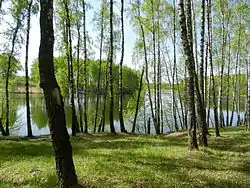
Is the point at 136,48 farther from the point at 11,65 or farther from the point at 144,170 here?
the point at 144,170

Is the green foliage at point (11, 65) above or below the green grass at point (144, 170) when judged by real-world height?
above

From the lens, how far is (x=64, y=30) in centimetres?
2477

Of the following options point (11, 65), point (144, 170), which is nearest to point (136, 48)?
point (11, 65)

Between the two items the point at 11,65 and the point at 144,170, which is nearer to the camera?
the point at 144,170

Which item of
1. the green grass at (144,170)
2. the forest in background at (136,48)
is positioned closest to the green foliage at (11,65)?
the forest in background at (136,48)

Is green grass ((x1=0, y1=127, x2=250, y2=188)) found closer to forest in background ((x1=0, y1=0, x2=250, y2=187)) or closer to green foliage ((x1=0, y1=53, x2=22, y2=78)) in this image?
forest in background ((x1=0, y1=0, x2=250, y2=187))

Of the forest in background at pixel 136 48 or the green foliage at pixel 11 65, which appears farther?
the green foliage at pixel 11 65

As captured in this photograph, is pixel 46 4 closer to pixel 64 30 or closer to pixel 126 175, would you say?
pixel 126 175

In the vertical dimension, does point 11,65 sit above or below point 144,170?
above

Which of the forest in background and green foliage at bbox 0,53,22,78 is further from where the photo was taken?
green foliage at bbox 0,53,22,78

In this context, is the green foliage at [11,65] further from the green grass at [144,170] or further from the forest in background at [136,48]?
the green grass at [144,170]

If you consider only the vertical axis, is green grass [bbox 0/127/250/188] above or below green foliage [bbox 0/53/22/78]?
below

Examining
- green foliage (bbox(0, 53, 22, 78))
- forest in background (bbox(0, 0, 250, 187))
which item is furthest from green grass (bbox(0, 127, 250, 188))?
green foliage (bbox(0, 53, 22, 78))

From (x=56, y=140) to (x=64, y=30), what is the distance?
1942 centimetres
